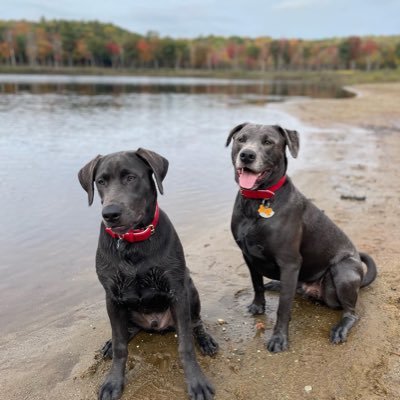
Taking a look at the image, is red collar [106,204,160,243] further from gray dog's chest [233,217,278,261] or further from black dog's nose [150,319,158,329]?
gray dog's chest [233,217,278,261]

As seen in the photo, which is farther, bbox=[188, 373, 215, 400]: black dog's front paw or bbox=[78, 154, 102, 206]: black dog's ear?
bbox=[78, 154, 102, 206]: black dog's ear

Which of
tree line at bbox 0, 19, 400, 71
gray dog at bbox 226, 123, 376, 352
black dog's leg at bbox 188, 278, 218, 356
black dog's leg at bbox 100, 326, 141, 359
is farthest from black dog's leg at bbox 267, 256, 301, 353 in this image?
tree line at bbox 0, 19, 400, 71

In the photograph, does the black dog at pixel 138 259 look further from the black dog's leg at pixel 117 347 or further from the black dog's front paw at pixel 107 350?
the black dog's front paw at pixel 107 350

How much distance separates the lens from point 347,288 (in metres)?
4.73

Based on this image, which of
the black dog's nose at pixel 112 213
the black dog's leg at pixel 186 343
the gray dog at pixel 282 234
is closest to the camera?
the black dog's nose at pixel 112 213

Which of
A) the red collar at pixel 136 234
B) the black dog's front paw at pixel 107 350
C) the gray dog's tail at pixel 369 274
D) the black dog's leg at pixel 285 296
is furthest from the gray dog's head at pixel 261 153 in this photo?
the black dog's front paw at pixel 107 350

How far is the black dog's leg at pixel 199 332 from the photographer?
434 centimetres

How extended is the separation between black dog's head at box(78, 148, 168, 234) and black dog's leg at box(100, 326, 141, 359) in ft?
4.56

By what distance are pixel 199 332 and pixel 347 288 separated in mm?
1690

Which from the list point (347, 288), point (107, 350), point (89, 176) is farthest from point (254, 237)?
point (107, 350)

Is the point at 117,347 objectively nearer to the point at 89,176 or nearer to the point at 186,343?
the point at 186,343

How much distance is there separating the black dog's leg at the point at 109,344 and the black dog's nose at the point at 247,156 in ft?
6.85

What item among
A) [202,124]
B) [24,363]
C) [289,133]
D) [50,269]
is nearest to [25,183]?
[50,269]

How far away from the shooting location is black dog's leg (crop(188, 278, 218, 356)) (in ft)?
14.2
